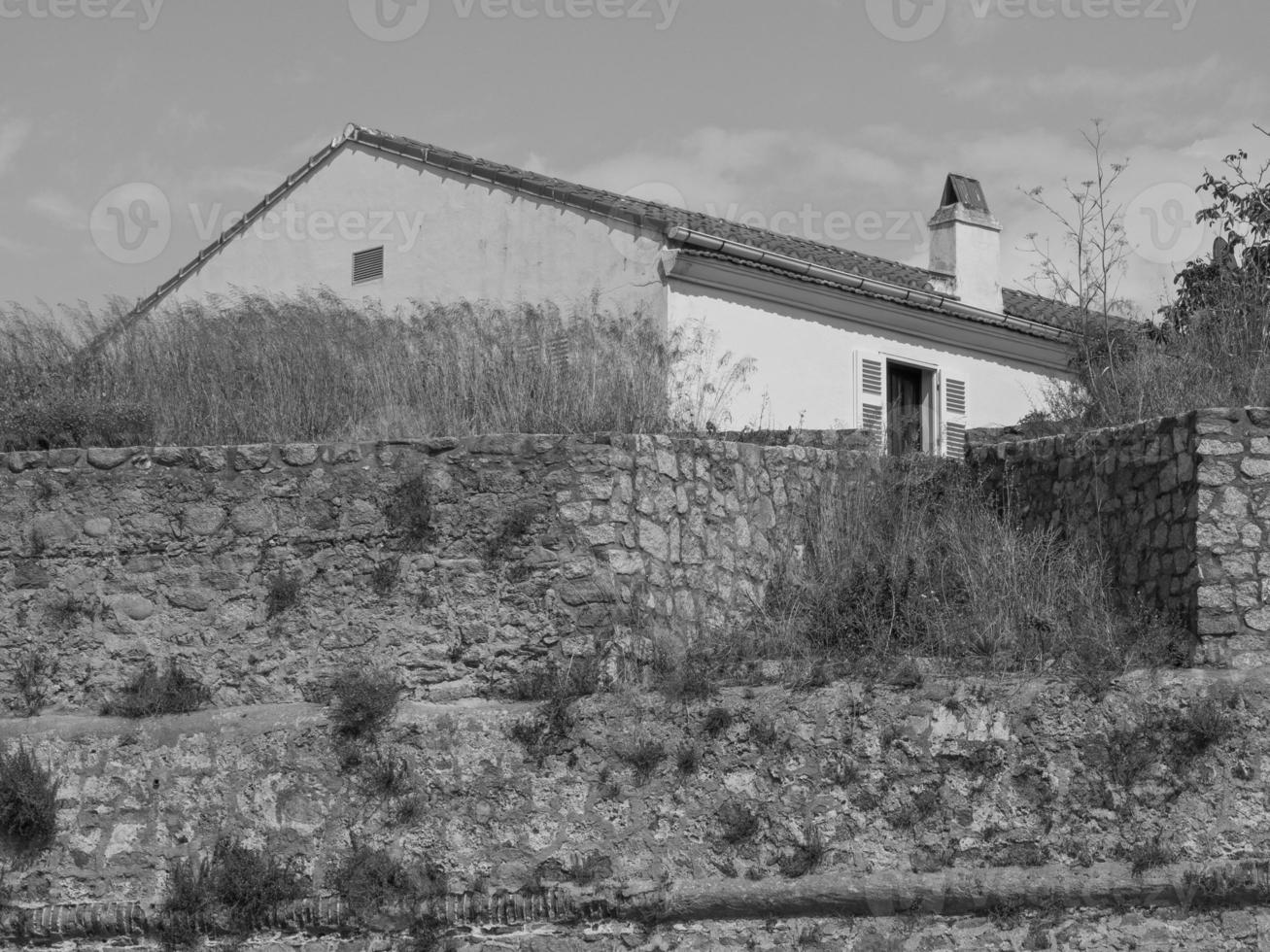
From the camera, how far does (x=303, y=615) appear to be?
8.70 metres

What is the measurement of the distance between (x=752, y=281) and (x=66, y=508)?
7.73 metres

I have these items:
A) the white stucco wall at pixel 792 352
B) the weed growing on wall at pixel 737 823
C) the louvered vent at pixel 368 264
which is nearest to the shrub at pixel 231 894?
the weed growing on wall at pixel 737 823

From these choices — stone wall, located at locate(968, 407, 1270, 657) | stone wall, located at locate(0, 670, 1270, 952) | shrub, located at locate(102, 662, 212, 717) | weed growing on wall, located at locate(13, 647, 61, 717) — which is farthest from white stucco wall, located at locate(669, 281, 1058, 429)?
weed growing on wall, located at locate(13, 647, 61, 717)

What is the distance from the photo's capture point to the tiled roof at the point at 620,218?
49.7 ft

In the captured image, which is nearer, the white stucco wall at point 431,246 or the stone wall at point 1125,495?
the stone wall at point 1125,495

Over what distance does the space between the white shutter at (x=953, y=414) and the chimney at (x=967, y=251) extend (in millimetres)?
1375

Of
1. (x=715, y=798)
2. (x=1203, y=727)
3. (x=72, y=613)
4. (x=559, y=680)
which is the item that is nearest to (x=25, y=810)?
(x=72, y=613)

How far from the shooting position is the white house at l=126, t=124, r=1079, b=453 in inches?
577

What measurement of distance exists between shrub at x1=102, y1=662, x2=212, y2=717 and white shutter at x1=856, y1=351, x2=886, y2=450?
877cm

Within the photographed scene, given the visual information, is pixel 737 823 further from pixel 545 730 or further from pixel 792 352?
pixel 792 352

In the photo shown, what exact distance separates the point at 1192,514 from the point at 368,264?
10622 mm

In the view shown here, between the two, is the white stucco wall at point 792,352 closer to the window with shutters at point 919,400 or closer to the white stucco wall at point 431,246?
the window with shutters at point 919,400

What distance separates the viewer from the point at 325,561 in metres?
8.76

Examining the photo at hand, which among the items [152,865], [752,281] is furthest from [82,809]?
[752,281]
